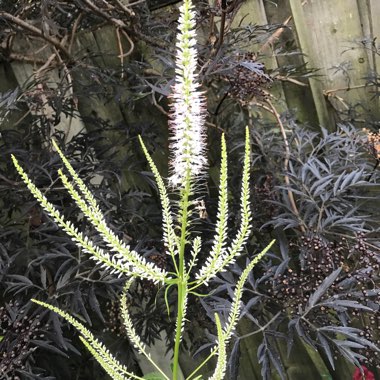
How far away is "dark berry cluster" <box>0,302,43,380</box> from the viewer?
815 mm

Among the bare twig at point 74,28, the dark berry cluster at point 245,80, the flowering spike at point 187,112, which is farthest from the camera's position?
the bare twig at point 74,28

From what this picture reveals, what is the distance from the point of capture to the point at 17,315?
908 millimetres

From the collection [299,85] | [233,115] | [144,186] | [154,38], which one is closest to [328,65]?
[299,85]

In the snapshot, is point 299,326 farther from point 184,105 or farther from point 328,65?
point 328,65

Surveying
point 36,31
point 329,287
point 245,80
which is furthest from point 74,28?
point 329,287

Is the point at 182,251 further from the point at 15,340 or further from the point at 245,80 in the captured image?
the point at 245,80

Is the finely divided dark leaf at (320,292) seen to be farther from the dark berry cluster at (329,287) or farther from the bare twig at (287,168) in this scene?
the bare twig at (287,168)

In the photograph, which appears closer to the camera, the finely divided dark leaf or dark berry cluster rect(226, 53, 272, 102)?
the finely divided dark leaf

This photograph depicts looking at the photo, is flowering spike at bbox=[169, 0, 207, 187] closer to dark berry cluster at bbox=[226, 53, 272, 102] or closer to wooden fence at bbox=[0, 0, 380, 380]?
dark berry cluster at bbox=[226, 53, 272, 102]

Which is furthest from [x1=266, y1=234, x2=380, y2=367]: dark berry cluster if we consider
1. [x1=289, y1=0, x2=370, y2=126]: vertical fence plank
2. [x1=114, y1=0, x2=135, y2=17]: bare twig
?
[x1=114, y1=0, x2=135, y2=17]: bare twig

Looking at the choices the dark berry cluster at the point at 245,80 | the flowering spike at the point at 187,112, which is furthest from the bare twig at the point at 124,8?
the flowering spike at the point at 187,112

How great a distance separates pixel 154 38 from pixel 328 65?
49 cm

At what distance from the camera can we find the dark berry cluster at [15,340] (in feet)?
2.68

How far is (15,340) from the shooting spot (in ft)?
2.80
